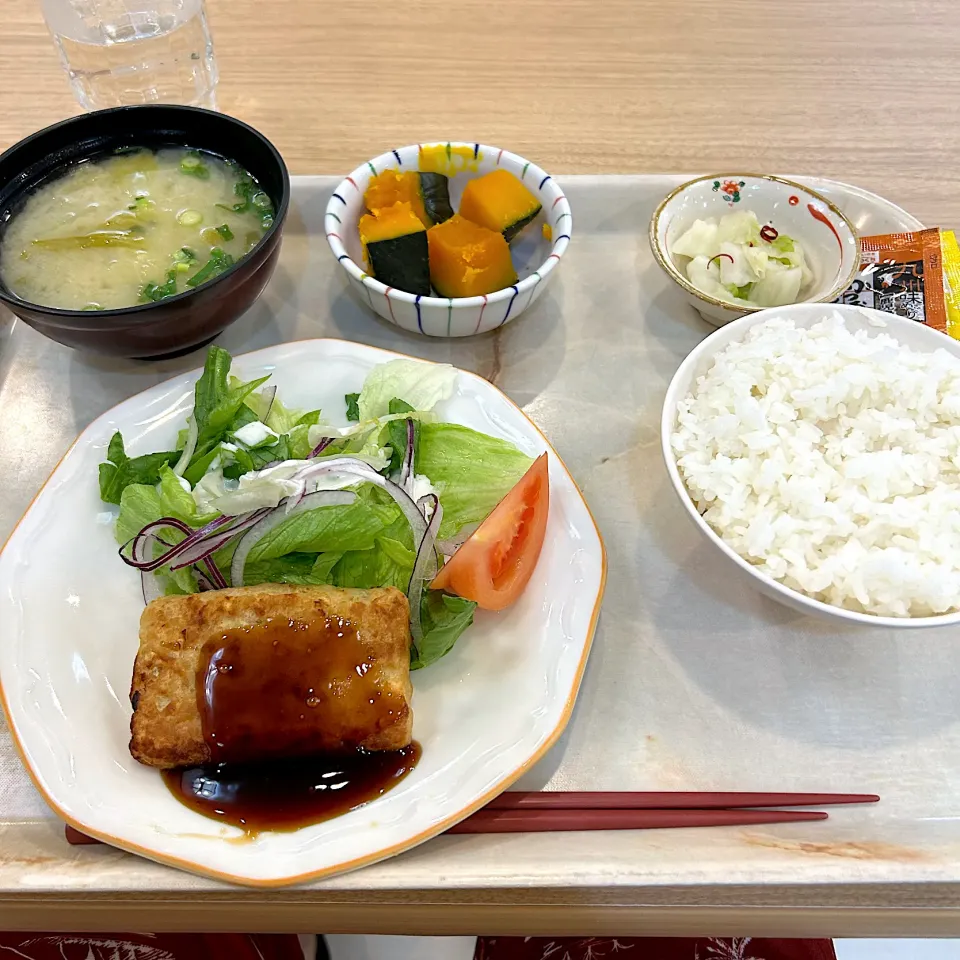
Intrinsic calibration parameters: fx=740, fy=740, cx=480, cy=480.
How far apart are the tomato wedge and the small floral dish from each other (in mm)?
807

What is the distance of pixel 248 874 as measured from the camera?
1.24 meters

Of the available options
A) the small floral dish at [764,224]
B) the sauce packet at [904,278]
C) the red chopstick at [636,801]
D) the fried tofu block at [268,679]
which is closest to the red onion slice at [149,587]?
the fried tofu block at [268,679]

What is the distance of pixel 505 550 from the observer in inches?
60.9

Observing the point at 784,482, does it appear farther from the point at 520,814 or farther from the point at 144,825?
the point at 144,825

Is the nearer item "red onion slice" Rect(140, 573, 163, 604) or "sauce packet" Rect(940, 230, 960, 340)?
"red onion slice" Rect(140, 573, 163, 604)

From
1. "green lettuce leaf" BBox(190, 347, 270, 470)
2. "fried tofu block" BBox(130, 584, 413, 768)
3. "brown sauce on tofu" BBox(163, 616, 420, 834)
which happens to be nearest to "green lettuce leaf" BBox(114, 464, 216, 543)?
"green lettuce leaf" BBox(190, 347, 270, 470)

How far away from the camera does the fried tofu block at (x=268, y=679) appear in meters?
1.36

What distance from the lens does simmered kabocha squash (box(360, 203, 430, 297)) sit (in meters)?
1.96

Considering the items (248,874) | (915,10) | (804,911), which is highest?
(915,10)

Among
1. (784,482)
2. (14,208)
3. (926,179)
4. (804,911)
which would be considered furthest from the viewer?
(926,179)

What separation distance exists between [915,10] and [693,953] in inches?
145

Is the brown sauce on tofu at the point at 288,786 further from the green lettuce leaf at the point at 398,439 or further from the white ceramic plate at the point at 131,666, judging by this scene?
the green lettuce leaf at the point at 398,439

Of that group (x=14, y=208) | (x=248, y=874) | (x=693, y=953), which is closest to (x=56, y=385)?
(x=14, y=208)

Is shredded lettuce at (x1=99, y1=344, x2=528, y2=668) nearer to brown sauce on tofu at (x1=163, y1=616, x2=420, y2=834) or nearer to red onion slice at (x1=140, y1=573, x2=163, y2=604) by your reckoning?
red onion slice at (x1=140, y1=573, x2=163, y2=604)
